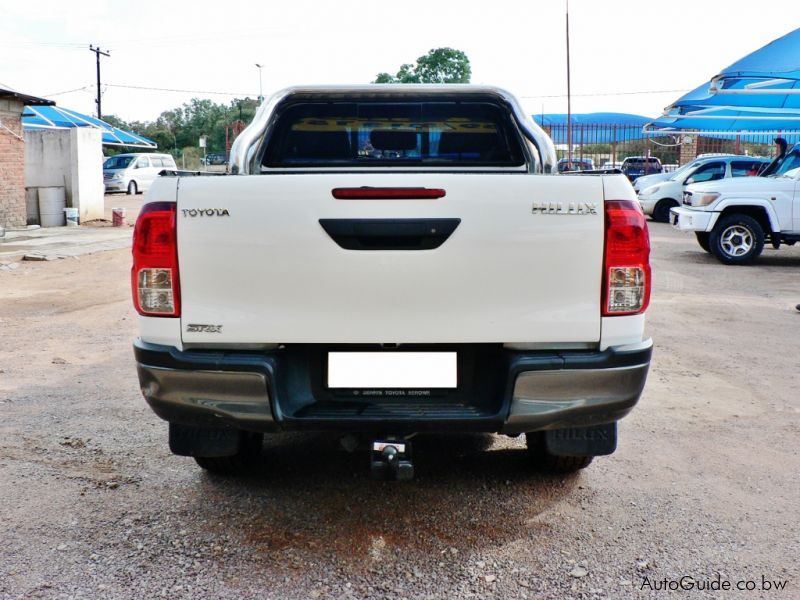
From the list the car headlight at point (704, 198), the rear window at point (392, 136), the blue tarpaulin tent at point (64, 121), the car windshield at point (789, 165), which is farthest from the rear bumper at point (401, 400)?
the blue tarpaulin tent at point (64, 121)

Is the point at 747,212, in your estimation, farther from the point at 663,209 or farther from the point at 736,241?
the point at 663,209

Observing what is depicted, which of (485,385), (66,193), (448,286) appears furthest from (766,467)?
(66,193)

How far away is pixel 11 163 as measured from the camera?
653 inches

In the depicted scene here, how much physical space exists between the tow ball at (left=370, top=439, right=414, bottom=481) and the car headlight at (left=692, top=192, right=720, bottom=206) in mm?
10695

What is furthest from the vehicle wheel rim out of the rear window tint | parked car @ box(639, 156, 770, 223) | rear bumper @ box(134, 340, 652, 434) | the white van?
the white van

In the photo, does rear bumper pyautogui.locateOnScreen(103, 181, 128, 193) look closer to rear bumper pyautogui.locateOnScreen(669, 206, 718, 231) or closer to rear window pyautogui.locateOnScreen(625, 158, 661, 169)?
rear window pyautogui.locateOnScreen(625, 158, 661, 169)

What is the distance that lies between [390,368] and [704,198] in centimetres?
1082

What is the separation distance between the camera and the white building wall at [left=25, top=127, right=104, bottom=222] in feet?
61.8

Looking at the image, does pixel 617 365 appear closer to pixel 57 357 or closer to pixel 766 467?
pixel 766 467

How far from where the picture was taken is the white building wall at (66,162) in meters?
18.8

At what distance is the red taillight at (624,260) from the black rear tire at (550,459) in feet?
3.07

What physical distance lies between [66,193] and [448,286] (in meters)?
18.3

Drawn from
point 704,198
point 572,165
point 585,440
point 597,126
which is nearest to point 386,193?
point 585,440

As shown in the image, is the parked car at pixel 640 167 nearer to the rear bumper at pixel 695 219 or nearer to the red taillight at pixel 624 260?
the rear bumper at pixel 695 219
